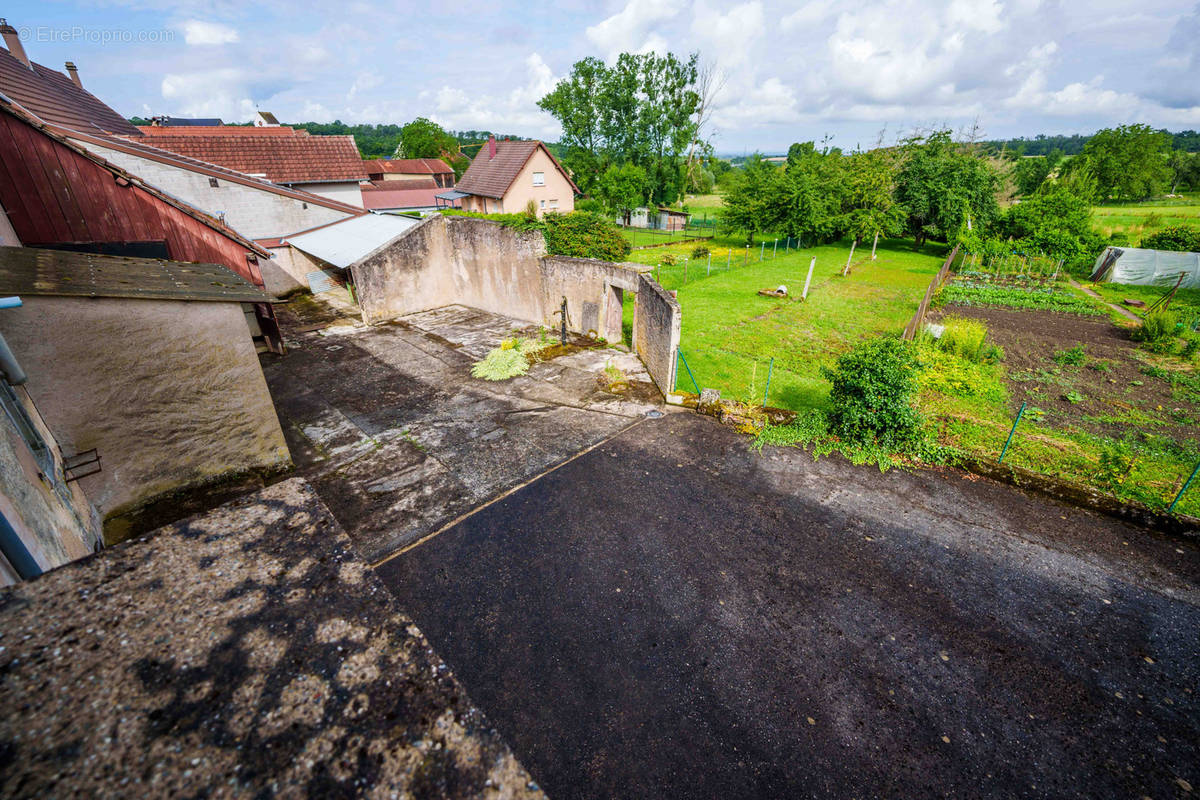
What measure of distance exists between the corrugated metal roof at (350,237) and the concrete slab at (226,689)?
15.1 meters

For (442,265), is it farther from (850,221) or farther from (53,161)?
(850,221)

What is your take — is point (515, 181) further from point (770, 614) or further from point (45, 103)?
point (770, 614)

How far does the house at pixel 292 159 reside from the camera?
843 inches

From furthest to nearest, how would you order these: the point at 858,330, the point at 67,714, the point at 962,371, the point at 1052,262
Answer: the point at 1052,262
the point at 858,330
the point at 962,371
the point at 67,714

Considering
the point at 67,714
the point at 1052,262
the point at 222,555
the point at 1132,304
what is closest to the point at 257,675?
the point at 67,714

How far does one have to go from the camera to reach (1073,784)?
13.5 feet

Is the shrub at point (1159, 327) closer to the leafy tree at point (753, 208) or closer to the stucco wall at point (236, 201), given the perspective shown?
the leafy tree at point (753, 208)

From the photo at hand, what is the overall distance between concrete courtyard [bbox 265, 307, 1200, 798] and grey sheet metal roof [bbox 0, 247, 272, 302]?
324cm

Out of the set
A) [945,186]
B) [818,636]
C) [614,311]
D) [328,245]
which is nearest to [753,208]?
[945,186]

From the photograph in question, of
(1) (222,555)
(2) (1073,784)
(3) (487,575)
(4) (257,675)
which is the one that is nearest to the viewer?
(4) (257,675)

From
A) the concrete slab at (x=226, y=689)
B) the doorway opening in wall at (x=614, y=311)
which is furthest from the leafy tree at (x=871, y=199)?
the concrete slab at (x=226, y=689)

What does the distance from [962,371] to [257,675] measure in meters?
14.9

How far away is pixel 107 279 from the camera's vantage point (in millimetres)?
6426

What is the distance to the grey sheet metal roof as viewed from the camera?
18.3 feet
